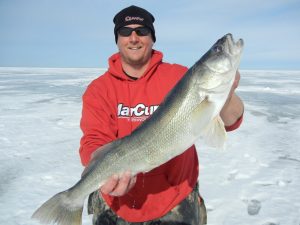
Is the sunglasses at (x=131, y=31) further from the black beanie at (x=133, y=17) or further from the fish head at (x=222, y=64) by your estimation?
the fish head at (x=222, y=64)

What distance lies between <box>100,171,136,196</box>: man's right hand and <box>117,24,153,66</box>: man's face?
1.17 m

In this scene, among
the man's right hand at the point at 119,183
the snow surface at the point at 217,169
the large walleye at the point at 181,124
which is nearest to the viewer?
the large walleye at the point at 181,124

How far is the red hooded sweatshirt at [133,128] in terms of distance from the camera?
312cm

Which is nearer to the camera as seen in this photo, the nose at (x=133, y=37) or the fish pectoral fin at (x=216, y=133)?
the fish pectoral fin at (x=216, y=133)

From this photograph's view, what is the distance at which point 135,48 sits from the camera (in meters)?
3.29

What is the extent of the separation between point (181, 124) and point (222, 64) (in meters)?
0.52

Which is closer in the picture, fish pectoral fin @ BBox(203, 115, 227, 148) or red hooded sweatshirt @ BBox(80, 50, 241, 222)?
fish pectoral fin @ BBox(203, 115, 227, 148)

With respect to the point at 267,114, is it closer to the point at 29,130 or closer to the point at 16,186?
the point at 29,130

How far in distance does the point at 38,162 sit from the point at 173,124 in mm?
4262

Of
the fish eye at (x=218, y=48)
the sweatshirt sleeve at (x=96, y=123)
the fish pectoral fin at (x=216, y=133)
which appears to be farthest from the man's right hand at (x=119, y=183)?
the fish eye at (x=218, y=48)

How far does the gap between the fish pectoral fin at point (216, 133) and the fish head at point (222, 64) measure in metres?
0.27

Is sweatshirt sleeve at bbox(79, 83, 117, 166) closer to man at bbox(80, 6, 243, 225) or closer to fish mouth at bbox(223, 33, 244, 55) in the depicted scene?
man at bbox(80, 6, 243, 225)

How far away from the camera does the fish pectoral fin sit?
256cm

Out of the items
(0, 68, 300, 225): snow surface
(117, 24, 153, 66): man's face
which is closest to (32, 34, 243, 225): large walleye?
(117, 24, 153, 66): man's face
